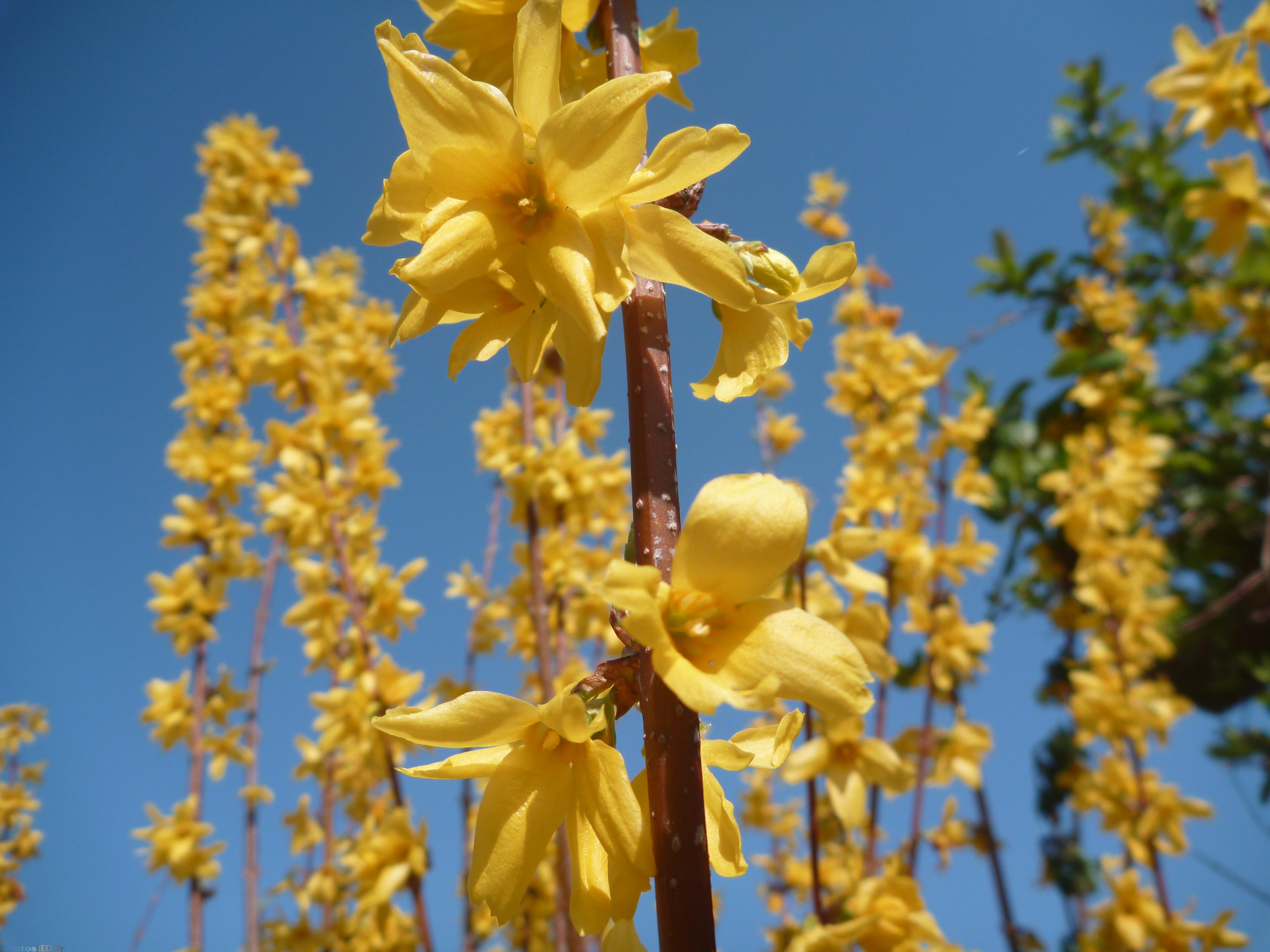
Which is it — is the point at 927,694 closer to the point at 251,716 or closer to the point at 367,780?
the point at 367,780

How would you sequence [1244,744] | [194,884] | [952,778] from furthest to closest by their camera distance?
[1244,744] < [194,884] < [952,778]

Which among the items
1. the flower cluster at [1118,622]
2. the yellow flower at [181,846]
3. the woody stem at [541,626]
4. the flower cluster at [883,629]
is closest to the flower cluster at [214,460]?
the yellow flower at [181,846]

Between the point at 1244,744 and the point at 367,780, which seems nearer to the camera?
the point at 367,780

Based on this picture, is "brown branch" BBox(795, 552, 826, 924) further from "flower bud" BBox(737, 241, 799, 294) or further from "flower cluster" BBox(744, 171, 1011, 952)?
"flower bud" BBox(737, 241, 799, 294)

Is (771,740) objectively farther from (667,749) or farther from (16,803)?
(16,803)

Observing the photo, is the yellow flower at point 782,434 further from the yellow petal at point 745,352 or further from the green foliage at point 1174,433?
the yellow petal at point 745,352

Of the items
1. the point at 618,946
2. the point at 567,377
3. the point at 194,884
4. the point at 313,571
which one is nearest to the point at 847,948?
the point at 618,946

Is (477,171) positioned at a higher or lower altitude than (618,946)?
higher
